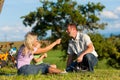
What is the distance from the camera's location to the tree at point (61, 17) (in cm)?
2494

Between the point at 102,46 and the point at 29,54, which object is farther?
the point at 102,46

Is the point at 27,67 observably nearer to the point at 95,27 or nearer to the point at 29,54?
the point at 29,54

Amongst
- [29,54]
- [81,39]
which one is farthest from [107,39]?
[29,54]

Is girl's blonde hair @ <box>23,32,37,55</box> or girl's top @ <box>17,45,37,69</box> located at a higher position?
girl's blonde hair @ <box>23,32,37,55</box>

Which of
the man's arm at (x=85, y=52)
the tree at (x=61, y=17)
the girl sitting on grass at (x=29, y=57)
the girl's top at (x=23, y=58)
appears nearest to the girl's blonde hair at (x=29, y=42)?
the girl sitting on grass at (x=29, y=57)

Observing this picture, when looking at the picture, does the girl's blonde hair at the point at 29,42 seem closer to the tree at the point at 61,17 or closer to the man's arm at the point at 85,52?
the man's arm at the point at 85,52

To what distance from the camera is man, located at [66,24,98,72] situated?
36.3 ft

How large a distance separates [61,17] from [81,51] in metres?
13.7

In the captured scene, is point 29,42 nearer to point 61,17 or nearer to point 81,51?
point 81,51

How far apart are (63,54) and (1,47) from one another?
7941mm

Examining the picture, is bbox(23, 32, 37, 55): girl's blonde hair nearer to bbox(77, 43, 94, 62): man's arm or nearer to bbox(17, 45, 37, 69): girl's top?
bbox(17, 45, 37, 69): girl's top

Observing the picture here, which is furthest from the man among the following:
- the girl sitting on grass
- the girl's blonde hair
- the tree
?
the tree

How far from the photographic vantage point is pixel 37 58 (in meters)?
11.1

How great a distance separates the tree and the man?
43.1 ft
